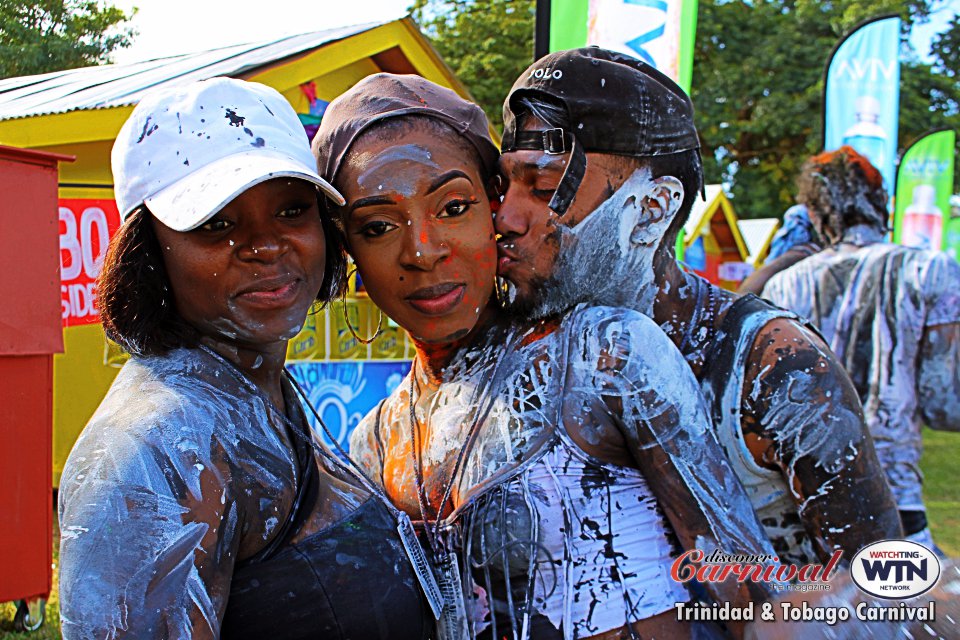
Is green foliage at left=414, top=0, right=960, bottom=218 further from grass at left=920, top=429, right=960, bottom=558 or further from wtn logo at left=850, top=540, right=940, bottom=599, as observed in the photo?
wtn logo at left=850, top=540, right=940, bottom=599

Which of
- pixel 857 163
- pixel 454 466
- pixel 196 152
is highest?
pixel 857 163

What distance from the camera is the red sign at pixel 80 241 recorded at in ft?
16.5

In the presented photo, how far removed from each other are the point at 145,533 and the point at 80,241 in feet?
14.2

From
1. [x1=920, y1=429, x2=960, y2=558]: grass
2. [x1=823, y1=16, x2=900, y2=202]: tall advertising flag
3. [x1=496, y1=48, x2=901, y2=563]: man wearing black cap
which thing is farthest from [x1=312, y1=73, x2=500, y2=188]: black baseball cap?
[x1=823, y1=16, x2=900, y2=202]: tall advertising flag

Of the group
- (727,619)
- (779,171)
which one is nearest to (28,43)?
(727,619)

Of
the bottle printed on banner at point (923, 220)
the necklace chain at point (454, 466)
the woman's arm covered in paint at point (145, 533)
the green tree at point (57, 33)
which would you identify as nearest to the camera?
the woman's arm covered in paint at point (145, 533)

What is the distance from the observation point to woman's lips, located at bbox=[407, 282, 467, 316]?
1.88m

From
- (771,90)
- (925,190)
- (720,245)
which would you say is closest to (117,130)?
(925,190)

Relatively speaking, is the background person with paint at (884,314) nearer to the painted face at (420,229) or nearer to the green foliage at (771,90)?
the painted face at (420,229)

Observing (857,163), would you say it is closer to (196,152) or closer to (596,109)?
(596,109)

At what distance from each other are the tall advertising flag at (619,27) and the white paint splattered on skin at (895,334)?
4.52 feet

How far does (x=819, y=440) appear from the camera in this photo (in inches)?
76.3

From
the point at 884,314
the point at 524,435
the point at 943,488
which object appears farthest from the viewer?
the point at 943,488

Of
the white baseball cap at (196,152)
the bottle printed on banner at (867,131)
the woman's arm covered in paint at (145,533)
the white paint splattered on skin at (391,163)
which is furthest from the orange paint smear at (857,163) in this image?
the bottle printed on banner at (867,131)
